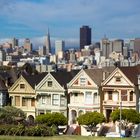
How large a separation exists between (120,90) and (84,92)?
4134 millimetres

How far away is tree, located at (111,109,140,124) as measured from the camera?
185 ft

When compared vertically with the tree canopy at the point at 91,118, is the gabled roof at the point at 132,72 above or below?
above

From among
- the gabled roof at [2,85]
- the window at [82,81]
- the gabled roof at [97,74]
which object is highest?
the gabled roof at [97,74]

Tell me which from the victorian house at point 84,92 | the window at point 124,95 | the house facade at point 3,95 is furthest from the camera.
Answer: the house facade at point 3,95

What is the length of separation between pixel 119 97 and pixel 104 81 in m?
2.30

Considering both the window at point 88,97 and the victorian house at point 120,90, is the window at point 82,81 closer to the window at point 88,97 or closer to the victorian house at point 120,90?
the window at point 88,97

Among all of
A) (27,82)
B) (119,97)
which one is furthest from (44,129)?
(27,82)

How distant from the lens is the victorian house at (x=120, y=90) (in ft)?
197

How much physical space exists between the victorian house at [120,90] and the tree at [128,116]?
2.06m

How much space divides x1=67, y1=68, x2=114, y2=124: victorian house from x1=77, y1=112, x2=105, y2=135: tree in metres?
4.24

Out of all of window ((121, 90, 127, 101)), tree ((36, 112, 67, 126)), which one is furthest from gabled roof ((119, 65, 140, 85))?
tree ((36, 112, 67, 126))

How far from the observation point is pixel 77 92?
62.7 m

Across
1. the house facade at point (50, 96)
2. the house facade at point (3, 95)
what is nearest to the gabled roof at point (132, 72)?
the house facade at point (50, 96)

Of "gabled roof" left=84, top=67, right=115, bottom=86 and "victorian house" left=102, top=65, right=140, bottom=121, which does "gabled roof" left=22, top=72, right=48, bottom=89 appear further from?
"victorian house" left=102, top=65, right=140, bottom=121
